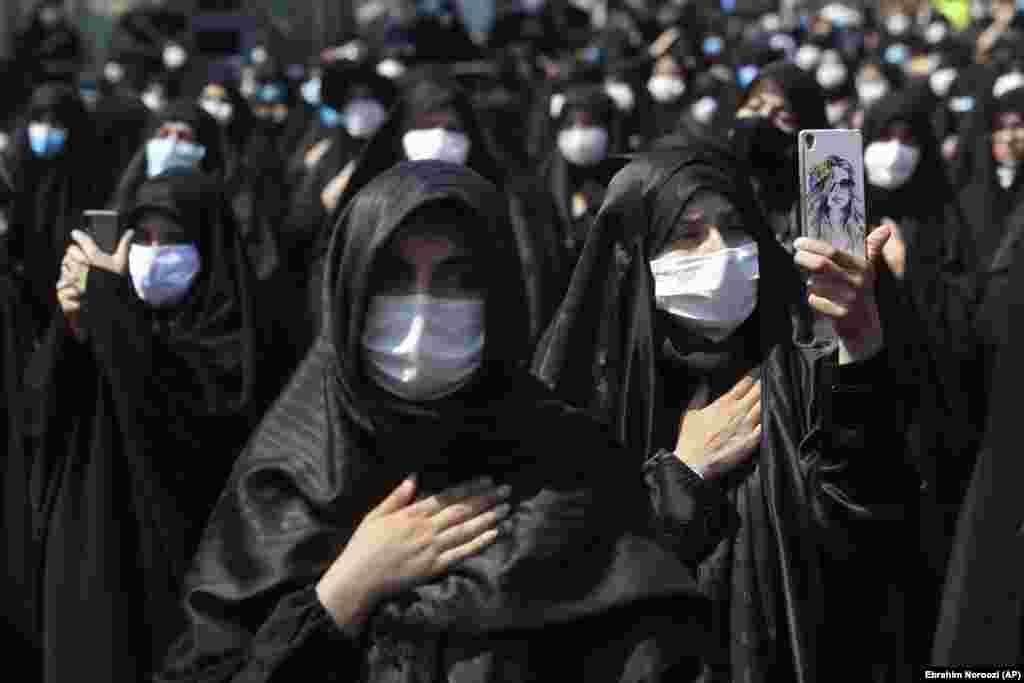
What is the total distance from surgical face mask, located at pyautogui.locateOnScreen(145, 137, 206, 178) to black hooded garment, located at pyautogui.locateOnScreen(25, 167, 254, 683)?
7.11 ft

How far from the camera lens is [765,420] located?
3.02 meters

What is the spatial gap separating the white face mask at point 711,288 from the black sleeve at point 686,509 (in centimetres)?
25

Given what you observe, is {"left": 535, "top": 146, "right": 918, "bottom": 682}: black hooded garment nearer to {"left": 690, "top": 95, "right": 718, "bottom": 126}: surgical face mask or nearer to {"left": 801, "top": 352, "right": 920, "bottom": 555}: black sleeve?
{"left": 801, "top": 352, "right": 920, "bottom": 555}: black sleeve

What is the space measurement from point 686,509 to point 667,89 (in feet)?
27.5

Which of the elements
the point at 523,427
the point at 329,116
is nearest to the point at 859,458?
the point at 523,427

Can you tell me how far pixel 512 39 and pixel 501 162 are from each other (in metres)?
9.86

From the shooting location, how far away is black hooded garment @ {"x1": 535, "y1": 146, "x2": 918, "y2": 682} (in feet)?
9.23

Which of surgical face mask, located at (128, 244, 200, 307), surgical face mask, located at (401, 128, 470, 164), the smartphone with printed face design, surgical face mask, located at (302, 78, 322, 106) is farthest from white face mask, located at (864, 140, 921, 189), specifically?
surgical face mask, located at (302, 78, 322, 106)

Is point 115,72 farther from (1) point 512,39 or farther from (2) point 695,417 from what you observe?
(2) point 695,417

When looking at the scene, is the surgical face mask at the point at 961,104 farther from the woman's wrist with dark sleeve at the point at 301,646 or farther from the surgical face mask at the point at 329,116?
the woman's wrist with dark sleeve at the point at 301,646

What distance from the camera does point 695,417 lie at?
3.13m

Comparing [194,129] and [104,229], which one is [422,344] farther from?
[194,129]

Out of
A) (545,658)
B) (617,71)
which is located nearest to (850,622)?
(545,658)

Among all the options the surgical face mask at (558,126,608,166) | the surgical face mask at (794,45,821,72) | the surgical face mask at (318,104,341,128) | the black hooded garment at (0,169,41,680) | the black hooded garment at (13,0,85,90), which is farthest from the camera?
the black hooded garment at (13,0,85,90)
